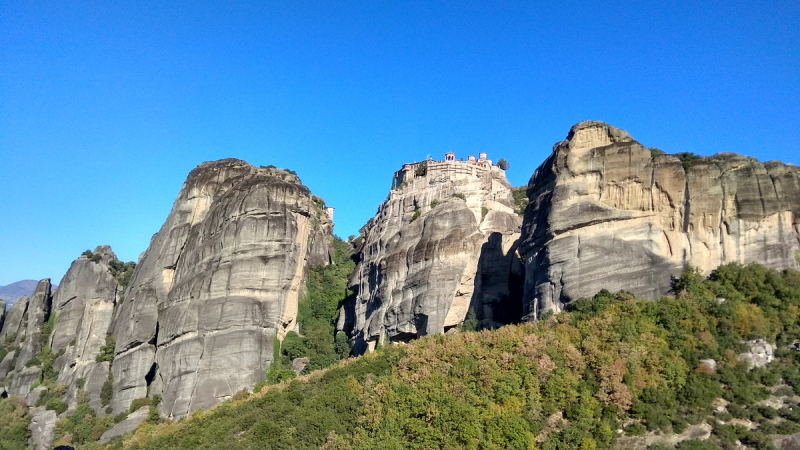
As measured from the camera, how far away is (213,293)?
5172cm

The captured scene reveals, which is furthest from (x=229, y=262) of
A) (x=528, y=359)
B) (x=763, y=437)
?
(x=763, y=437)

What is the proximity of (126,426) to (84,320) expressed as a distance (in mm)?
14819

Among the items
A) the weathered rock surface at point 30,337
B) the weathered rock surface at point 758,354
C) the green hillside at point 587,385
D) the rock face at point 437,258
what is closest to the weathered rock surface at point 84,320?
the weathered rock surface at point 30,337

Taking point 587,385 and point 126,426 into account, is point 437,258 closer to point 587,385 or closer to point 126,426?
point 587,385

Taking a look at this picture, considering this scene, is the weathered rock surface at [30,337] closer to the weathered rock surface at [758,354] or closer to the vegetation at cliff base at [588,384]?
the vegetation at cliff base at [588,384]

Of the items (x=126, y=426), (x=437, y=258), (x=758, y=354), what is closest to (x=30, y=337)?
(x=126, y=426)

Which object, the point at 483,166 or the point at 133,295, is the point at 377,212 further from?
the point at 133,295

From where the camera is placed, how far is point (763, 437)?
2573cm

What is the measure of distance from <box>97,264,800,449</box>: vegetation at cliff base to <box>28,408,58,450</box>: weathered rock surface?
22.5 meters

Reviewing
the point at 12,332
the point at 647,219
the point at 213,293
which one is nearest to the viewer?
the point at 647,219

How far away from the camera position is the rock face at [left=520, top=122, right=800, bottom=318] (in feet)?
111

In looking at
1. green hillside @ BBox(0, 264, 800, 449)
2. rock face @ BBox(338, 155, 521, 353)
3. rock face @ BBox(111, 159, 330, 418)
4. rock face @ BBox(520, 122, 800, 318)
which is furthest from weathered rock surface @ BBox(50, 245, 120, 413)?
rock face @ BBox(520, 122, 800, 318)

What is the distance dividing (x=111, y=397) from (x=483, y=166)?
110ft

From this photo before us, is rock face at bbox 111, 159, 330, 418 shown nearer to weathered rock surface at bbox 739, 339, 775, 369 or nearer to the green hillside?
the green hillside
